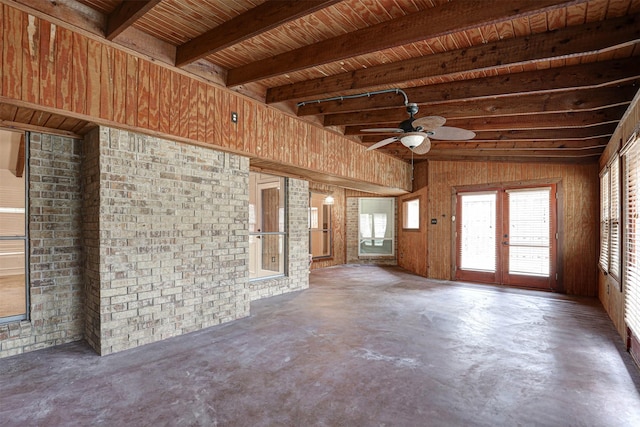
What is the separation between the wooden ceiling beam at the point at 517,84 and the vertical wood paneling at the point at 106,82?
10.0 feet

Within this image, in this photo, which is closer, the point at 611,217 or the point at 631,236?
the point at 631,236

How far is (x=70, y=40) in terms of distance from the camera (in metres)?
3.26

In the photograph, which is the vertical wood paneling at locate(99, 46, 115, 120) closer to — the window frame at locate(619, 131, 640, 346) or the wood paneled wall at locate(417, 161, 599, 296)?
the window frame at locate(619, 131, 640, 346)

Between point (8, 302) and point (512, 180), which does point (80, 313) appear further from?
point (512, 180)

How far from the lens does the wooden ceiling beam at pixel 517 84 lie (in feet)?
11.3

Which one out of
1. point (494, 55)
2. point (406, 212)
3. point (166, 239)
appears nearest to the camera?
point (494, 55)

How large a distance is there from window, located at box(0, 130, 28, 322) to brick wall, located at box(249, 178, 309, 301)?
12.6 ft

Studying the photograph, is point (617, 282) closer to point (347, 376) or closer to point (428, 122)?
point (428, 122)

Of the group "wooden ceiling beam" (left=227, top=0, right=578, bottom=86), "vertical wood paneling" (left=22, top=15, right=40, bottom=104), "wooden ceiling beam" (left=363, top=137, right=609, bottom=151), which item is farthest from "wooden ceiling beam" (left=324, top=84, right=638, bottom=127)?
"vertical wood paneling" (left=22, top=15, right=40, bottom=104)

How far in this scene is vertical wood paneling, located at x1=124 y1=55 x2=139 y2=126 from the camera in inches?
144

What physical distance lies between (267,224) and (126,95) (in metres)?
4.33

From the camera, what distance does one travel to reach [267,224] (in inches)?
299

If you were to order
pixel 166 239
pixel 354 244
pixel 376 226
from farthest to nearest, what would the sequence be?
pixel 376 226
pixel 354 244
pixel 166 239

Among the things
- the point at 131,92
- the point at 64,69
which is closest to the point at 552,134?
the point at 131,92
